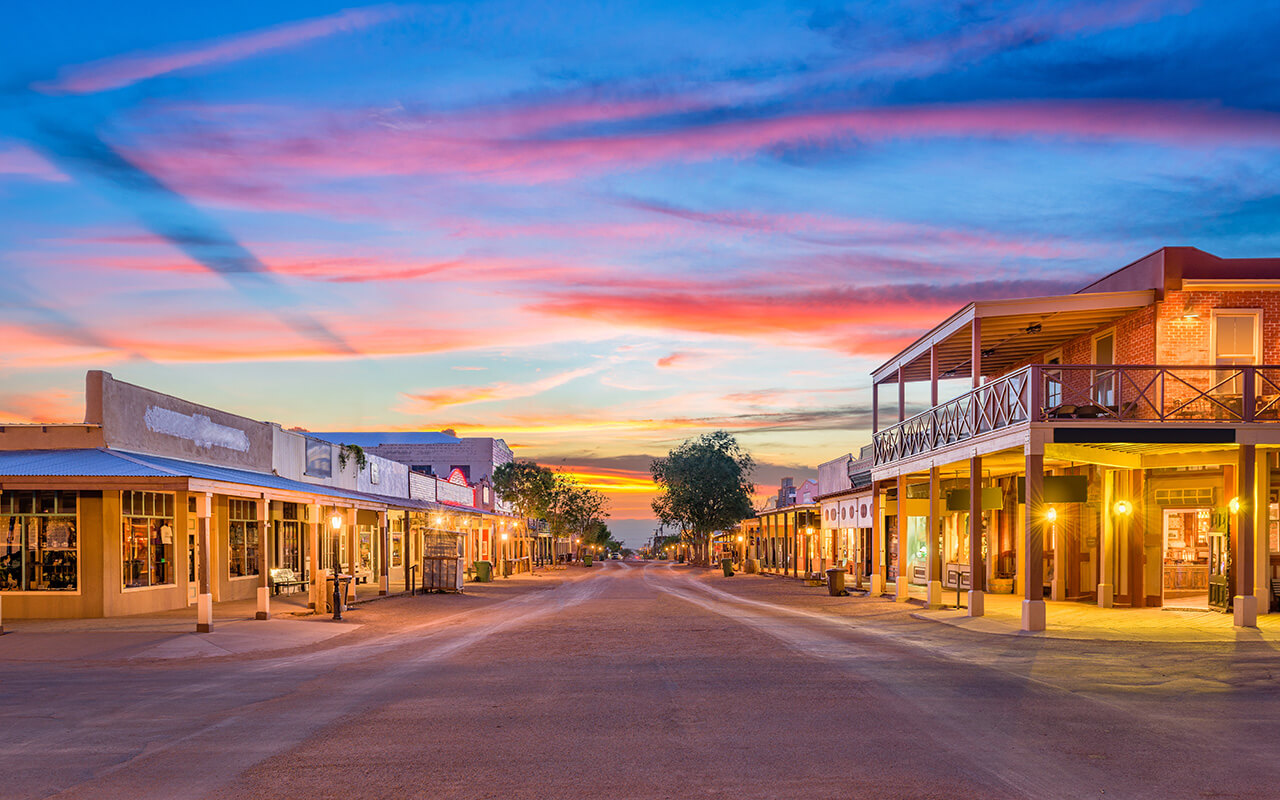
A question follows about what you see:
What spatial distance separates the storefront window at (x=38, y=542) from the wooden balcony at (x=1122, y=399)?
19502 millimetres

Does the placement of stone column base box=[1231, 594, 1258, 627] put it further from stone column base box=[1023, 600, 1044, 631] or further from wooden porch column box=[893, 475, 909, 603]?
wooden porch column box=[893, 475, 909, 603]

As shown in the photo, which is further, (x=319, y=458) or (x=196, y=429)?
(x=319, y=458)

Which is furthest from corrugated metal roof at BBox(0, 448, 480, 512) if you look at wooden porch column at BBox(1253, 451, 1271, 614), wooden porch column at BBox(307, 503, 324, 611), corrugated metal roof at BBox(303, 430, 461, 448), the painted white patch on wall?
corrugated metal roof at BBox(303, 430, 461, 448)

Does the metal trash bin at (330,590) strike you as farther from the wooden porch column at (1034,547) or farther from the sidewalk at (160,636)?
the wooden porch column at (1034,547)

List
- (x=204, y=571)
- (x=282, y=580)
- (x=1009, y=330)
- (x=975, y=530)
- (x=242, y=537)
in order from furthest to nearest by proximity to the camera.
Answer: (x=282, y=580) < (x=242, y=537) < (x=1009, y=330) < (x=975, y=530) < (x=204, y=571)

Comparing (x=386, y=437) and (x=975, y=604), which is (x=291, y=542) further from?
(x=386, y=437)

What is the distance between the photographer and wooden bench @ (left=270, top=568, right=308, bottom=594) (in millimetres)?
29100

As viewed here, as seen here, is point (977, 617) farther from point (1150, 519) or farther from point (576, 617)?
point (576, 617)

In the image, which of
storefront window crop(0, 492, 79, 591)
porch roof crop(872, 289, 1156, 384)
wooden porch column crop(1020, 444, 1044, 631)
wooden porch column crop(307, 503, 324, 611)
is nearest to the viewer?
wooden porch column crop(1020, 444, 1044, 631)

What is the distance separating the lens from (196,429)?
25391mm

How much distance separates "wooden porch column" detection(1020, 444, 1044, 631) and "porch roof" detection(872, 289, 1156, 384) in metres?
3.62

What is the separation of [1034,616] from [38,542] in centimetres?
2015

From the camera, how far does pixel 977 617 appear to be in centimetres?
2247

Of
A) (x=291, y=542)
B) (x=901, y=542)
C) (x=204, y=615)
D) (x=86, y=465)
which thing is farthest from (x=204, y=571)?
(x=901, y=542)
